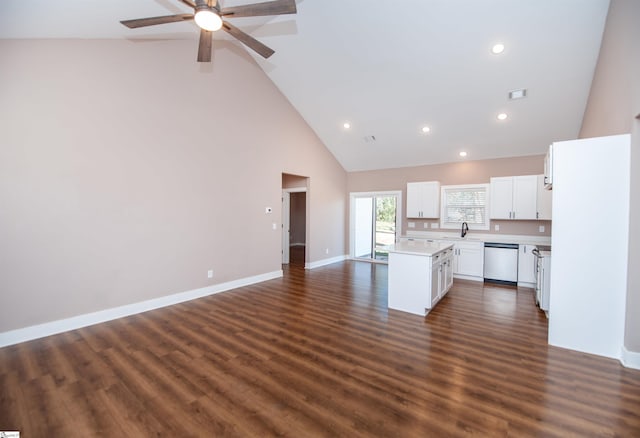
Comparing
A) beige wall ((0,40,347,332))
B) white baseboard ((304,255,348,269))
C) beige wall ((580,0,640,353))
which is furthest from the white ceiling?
white baseboard ((304,255,348,269))

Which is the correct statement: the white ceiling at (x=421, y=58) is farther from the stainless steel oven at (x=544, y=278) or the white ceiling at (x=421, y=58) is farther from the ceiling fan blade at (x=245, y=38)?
the stainless steel oven at (x=544, y=278)

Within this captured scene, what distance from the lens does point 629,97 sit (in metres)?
2.68

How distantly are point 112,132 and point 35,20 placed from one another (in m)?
1.23

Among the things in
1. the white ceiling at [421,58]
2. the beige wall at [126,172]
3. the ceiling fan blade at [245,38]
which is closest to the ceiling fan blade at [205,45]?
the ceiling fan blade at [245,38]

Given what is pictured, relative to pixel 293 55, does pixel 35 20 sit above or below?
below

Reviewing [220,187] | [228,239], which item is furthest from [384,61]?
[228,239]

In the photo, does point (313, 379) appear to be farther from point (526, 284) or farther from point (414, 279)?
point (526, 284)

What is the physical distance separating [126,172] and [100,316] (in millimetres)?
1923

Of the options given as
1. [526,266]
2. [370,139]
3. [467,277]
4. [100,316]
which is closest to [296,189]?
[370,139]

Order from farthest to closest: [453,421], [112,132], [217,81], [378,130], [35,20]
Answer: [378,130]
[217,81]
[112,132]
[35,20]
[453,421]

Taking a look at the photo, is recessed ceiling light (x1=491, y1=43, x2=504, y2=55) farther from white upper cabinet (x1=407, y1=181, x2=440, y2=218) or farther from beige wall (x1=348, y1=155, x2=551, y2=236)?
white upper cabinet (x1=407, y1=181, x2=440, y2=218)

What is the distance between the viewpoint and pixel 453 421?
6.25ft

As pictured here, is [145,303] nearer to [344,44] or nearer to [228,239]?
[228,239]

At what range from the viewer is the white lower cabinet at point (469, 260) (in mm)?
5855
